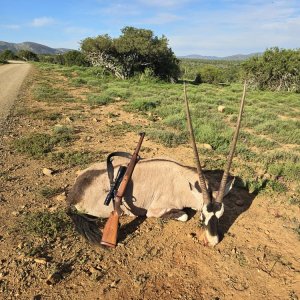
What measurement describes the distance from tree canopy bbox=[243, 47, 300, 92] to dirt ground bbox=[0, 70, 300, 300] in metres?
26.3

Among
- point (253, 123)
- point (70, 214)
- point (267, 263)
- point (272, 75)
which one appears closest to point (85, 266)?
point (70, 214)

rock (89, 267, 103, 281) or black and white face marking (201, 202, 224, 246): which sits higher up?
black and white face marking (201, 202, 224, 246)

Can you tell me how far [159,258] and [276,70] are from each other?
→ 96.2 ft

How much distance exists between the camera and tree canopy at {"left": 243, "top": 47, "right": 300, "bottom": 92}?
1148 inches

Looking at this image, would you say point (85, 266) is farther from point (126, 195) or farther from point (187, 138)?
point (187, 138)

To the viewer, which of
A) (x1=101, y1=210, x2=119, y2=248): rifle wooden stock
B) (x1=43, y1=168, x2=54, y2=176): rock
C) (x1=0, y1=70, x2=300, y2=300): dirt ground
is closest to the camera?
(x1=0, y1=70, x2=300, y2=300): dirt ground

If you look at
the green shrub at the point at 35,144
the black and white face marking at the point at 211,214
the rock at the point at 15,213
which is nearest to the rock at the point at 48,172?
the green shrub at the point at 35,144

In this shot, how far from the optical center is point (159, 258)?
14.6 feet

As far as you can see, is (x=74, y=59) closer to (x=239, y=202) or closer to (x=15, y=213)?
(x=15, y=213)

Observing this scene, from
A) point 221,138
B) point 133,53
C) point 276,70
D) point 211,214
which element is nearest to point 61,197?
point 211,214

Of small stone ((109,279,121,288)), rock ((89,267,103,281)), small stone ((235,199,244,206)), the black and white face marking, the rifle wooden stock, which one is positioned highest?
the black and white face marking

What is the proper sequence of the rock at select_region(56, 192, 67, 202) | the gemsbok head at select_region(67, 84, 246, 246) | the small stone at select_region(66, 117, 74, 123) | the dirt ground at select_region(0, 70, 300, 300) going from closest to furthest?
the dirt ground at select_region(0, 70, 300, 300) < the gemsbok head at select_region(67, 84, 246, 246) < the rock at select_region(56, 192, 67, 202) < the small stone at select_region(66, 117, 74, 123)

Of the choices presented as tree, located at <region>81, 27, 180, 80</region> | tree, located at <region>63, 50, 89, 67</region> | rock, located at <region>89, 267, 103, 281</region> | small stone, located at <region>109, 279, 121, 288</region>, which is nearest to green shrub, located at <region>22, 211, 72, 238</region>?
rock, located at <region>89, 267, 103, 281</region>

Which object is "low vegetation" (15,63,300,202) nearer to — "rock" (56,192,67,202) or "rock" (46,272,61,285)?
"rock" (56,192,67,202)
